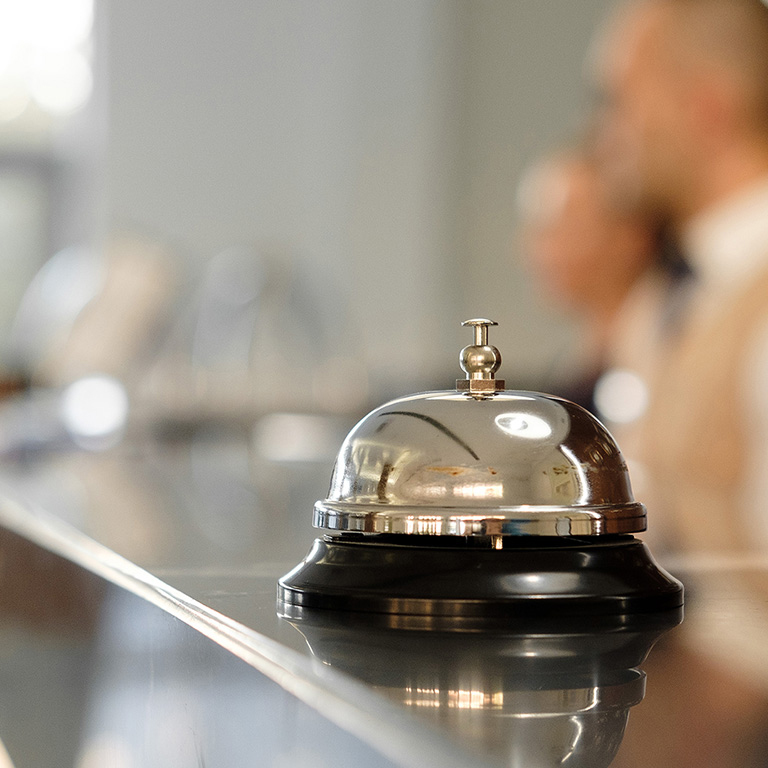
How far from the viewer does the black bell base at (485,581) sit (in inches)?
12.4

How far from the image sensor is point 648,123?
2227 mm

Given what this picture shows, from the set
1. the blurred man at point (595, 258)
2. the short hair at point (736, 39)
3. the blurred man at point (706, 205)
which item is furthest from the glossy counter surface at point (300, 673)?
the short hair at point (736, 39)

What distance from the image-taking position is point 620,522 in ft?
1.14

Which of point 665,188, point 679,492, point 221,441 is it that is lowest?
point 679,492

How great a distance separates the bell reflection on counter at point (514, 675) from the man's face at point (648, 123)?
1960 mm

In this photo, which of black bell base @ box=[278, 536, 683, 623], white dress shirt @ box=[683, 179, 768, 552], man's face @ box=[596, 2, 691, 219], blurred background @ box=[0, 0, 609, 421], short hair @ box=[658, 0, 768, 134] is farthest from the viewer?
blurred background @ box=[0, 0, 609, 421]

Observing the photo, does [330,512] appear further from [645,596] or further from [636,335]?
[636,335]

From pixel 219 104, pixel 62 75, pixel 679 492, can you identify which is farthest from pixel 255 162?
pixel 679 492

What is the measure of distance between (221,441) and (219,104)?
8.12ft

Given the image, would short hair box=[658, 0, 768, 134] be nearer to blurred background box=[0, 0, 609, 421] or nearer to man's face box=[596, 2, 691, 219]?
man's face box=[596, 2, 691, 219]

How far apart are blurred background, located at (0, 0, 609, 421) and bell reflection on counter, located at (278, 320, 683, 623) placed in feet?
11.7

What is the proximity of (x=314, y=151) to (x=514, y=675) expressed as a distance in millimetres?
4347

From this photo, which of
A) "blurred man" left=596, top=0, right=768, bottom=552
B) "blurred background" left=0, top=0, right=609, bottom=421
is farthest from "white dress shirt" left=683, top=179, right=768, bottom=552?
"blurred background" left=0, top=0, right=609, bottom=421

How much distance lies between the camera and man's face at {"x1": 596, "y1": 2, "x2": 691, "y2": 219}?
2199mm
